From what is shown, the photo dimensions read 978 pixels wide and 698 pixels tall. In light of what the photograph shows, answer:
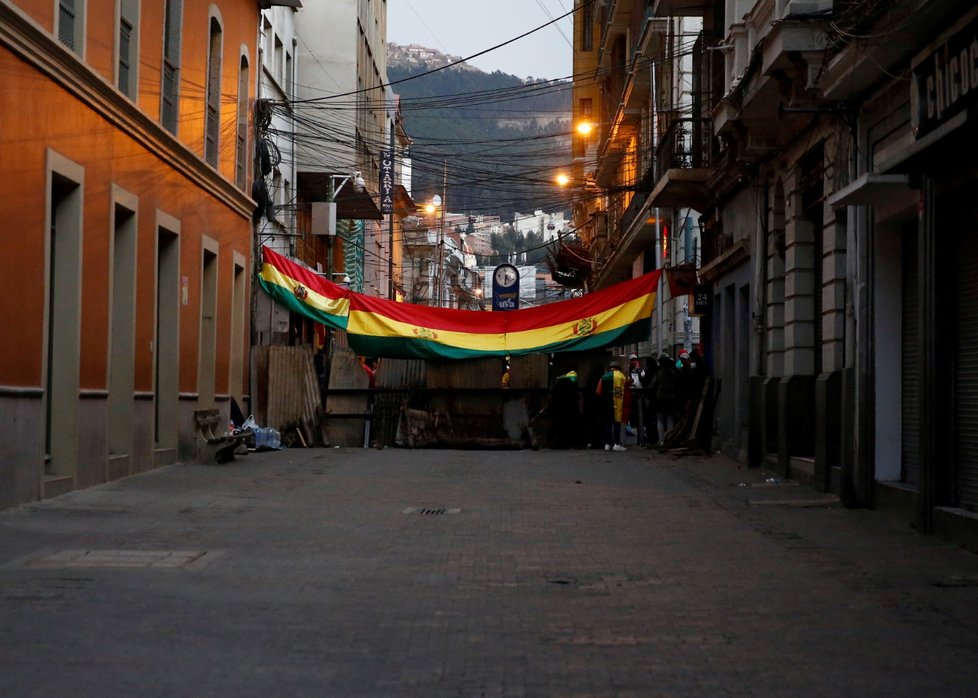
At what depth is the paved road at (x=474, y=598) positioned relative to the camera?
646 cm

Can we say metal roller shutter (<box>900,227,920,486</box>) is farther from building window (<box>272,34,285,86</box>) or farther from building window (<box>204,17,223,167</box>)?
building window (<box>272,34,285,86</box>)

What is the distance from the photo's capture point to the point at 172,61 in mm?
20781

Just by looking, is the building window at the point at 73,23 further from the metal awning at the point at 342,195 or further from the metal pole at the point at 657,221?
the metal awning at the point at 342,195

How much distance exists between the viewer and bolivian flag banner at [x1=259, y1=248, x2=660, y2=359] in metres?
26.7

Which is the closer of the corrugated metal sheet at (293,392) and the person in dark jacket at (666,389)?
the corrugated metal sheet at (293,392)

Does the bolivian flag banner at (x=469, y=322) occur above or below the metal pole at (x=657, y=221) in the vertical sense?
below

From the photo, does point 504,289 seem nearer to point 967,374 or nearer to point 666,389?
point 666,389

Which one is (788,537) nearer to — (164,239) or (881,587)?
(881,587)

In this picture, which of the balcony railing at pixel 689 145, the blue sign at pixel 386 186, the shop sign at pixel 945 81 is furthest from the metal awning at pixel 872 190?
the blue sign at pixel 386 186

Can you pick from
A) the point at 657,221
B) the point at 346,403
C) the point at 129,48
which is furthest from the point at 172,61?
the point at 657,221

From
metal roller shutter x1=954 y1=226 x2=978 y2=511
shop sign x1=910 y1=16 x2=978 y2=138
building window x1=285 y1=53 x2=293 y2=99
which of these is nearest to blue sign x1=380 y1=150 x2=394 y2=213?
building window x1=285 y1=53 x2=293 y2=99

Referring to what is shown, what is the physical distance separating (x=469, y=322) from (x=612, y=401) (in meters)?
3.22

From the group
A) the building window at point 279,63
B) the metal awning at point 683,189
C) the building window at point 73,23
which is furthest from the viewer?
the building window at point 279,63

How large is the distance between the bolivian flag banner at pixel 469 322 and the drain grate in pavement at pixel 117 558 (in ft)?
53.1
